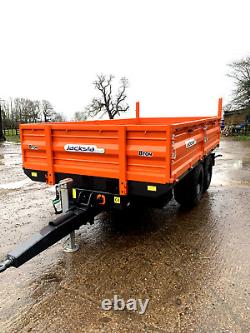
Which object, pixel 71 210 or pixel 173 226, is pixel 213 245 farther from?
pixel 71 210

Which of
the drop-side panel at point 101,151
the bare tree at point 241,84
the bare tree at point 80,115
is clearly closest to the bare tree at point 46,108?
the bare tree at point 80,115

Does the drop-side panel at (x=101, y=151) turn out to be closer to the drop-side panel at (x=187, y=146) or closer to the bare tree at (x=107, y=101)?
the drop-side panel at (x=187, y=146)

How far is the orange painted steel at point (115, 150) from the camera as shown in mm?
2873

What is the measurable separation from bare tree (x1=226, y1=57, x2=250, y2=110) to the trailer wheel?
2160 centimetres

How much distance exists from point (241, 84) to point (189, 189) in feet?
74.8

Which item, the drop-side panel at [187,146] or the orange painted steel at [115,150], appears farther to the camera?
the drop-side panel at [187,146]

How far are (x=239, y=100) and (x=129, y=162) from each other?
23.9m

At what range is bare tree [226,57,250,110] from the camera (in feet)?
77.6

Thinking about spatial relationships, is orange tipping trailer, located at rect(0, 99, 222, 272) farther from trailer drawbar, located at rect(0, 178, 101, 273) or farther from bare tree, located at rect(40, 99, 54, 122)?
bare tree, located at rect(40, 99, 54, 122)

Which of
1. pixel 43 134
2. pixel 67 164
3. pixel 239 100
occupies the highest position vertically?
pixel 239 100

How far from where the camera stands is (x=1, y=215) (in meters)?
4.64

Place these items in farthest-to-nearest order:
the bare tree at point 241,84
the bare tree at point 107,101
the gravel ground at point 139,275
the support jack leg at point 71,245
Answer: the bare tree at point 107,101, the bare tree at point 241,84, the support jack leg at point 71,245, the gravel ground at point 139,275

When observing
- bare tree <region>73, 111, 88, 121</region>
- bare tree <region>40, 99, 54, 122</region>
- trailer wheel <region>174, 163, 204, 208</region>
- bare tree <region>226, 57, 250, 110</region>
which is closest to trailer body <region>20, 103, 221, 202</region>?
trailer wheel <region>174, 163, 204, 208</region>

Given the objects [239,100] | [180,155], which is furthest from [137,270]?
[239,100]
